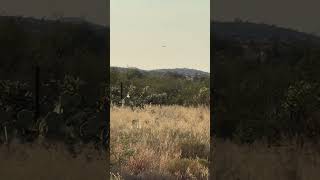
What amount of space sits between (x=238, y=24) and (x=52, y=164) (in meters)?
2.65

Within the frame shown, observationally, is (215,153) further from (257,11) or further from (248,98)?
(257,11)

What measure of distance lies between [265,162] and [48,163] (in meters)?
2.39

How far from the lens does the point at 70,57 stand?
21.4 ft

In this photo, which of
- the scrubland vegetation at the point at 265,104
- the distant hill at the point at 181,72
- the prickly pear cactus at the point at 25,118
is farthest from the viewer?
the distant hill at the point at 181,72

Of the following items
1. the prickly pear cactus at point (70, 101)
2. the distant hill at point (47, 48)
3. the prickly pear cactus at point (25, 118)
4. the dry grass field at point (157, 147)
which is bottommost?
the dry grass field at point (157, 147)

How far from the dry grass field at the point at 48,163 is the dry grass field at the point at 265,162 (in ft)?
4.39

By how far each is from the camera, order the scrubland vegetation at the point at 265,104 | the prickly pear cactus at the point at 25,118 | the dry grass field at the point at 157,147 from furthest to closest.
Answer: the dry grass field at the point at 157,147
the prickly pear cactus at the point at 25,118
the scrubland vegetation at the point at 265,104

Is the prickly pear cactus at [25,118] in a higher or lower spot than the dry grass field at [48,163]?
higher

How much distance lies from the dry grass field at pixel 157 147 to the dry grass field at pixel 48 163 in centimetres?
53

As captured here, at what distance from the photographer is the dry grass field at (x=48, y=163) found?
6070mm

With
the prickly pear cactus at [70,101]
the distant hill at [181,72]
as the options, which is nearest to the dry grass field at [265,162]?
the prickly pear cactus at [70,101]

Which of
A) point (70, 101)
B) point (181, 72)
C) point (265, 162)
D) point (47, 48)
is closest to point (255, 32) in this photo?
point (265, 162)

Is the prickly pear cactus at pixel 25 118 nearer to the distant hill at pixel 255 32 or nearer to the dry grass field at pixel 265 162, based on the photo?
the dry grass field at pixel 265 162

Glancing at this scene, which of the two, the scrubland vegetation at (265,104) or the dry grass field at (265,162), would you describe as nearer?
the dry grass field at (265,162)
